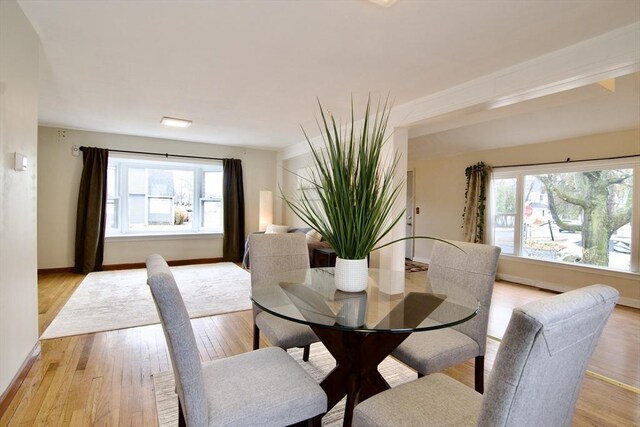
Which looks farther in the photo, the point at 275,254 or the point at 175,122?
the point at 175,122

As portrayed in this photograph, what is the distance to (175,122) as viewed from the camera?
4.60 m

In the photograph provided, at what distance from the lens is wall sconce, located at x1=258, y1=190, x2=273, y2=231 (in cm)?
636

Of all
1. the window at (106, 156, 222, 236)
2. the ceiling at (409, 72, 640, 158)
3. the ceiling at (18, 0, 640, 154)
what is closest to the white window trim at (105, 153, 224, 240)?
the window at (106, 156, 222, 236)

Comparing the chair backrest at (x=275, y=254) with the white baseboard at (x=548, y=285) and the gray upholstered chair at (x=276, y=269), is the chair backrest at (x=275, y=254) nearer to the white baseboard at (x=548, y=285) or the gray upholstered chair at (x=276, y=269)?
the gray upholstered chair at (x=276, y=269)

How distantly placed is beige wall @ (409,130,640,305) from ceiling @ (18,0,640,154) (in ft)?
2.30

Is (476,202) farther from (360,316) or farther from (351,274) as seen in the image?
(360,316)

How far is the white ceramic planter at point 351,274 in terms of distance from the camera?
1.58 metres

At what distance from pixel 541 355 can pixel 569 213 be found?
16.8 ft

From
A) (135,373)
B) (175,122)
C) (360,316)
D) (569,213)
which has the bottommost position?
(135,373)

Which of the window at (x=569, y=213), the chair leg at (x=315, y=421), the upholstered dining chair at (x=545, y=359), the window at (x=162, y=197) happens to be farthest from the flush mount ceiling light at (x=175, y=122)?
the window at (x=569, y=213)

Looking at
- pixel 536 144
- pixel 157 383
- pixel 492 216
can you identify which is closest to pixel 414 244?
pixel 492 216

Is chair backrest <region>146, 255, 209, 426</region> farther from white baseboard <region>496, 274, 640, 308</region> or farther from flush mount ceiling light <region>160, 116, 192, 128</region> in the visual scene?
white baseboard <region>496, 274, 640, 308</region>

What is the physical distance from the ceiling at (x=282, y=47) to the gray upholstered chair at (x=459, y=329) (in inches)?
56.4

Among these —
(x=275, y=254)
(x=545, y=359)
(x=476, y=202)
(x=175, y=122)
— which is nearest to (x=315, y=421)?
(x=545, y=359)
